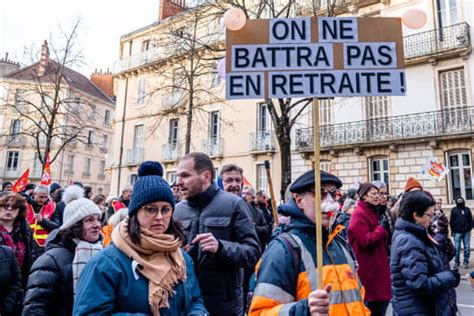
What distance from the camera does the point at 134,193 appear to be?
227 cm

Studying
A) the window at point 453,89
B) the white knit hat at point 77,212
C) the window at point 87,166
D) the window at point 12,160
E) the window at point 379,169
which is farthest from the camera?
the window at point 87,166

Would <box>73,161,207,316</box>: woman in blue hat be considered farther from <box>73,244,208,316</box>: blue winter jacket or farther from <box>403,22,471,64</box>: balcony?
<box>403,22,471,64</box>: balcony

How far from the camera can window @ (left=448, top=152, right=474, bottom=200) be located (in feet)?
54.7

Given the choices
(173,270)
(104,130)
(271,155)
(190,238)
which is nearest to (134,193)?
(173,270)

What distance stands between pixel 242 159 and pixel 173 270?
834 inches

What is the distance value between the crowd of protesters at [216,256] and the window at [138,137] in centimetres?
2537

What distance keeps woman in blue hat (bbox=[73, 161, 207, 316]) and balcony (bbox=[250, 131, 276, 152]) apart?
1956 cm

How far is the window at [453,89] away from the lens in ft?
57.6

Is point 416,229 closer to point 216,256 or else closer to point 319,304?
point 216,256

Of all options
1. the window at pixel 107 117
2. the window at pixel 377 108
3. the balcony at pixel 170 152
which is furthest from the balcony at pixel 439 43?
the window at pixel 107 117

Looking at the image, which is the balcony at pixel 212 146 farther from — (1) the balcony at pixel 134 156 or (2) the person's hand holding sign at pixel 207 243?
(2) the person's hand holding sign at pixel 207 243

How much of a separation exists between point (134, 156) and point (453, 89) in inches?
833

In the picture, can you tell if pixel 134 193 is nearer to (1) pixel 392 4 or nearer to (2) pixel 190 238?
(2) pixel 190 238

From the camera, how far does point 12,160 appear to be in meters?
44.5
